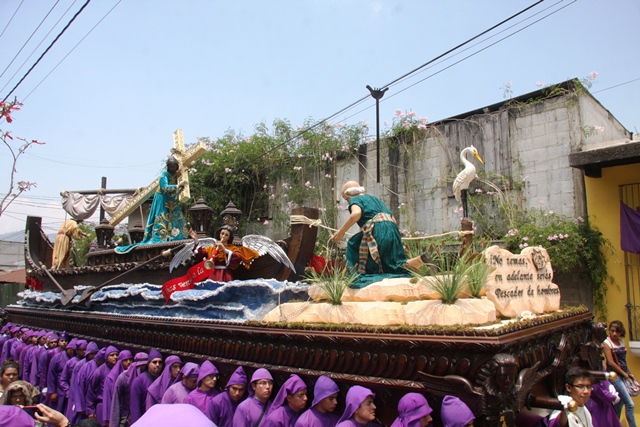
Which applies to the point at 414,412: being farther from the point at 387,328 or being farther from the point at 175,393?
the point at 175,393

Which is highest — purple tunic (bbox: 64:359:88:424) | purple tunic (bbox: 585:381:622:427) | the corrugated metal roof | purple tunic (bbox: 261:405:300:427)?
the corrugated metal roof

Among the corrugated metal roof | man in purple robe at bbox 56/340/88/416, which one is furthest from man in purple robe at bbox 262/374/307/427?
the corrugated metal roof

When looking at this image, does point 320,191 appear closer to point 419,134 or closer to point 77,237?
point 419,134

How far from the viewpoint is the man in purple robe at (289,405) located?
11.9ft

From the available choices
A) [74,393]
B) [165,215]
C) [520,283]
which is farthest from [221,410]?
[165,215]

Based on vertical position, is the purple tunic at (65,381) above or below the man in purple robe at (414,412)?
below

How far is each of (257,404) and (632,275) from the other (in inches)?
247

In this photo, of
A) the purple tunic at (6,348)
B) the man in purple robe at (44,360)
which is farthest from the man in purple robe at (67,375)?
the purple tunic at (6,348)

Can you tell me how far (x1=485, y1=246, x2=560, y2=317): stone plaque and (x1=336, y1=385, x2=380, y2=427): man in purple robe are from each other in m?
1.10

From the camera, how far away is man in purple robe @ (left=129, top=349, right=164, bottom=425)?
528 cm

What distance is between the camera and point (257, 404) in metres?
3.89

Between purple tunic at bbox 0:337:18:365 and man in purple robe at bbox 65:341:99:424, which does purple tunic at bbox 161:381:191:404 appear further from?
purple tunic at bbox 0:337:18:365

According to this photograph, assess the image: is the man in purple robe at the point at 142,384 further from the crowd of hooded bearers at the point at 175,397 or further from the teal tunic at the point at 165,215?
the teal tunic at the point at 165,215

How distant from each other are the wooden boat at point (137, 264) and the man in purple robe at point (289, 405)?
205cm
